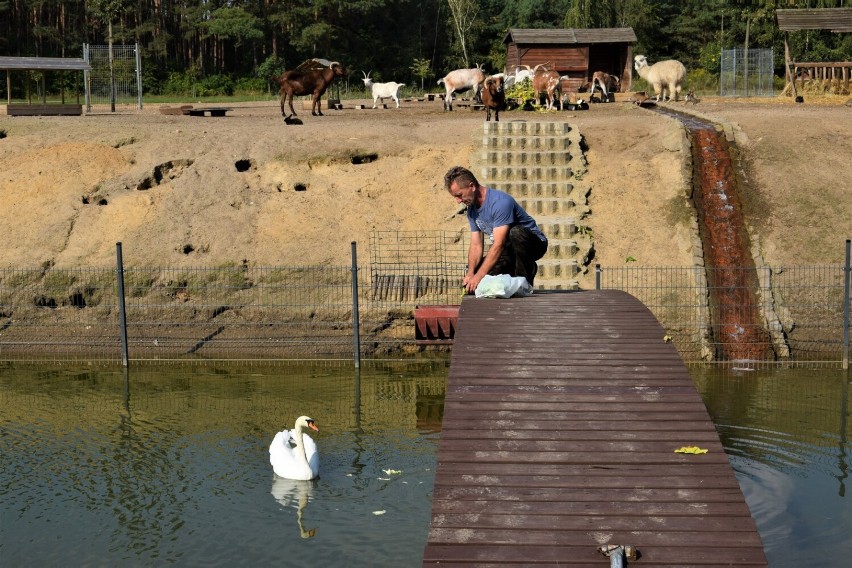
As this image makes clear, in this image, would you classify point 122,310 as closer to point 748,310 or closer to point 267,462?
point 267,462

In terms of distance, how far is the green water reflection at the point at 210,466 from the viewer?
35.9 ft

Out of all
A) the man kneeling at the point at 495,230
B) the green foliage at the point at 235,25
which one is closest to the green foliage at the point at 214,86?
the green foliage at the point at 235,25

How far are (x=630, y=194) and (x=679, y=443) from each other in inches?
599

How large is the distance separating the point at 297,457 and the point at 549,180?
13.2m

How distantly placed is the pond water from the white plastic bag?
7.08ft

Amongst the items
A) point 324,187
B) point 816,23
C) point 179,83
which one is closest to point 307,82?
point 324,187

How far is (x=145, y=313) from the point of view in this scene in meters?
21.2

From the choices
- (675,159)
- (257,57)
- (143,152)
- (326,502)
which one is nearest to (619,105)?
(675,159)

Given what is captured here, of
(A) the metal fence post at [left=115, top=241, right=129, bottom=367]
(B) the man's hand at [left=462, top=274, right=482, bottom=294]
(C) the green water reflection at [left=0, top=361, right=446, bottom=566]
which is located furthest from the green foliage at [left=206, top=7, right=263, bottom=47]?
(B) the man's hand at [left=462, top=274, right=482, bottom=294]

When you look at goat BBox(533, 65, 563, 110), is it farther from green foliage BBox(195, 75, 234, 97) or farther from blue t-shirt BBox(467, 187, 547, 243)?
green foliage BBox(195, 75, 234, 97)

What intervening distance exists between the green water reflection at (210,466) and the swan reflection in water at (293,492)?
0.02 metres

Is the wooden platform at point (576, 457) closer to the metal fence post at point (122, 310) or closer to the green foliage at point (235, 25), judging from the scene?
the metal fence post at point (122, 310)

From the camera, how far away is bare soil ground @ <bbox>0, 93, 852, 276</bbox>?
22.4 meters

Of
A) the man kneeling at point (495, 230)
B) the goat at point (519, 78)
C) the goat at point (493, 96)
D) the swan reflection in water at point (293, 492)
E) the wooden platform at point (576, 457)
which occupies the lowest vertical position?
the swan reflection in water at point (293, 492)
